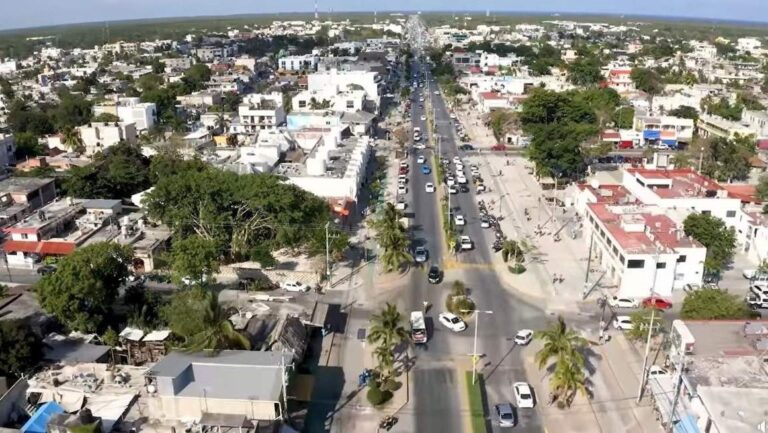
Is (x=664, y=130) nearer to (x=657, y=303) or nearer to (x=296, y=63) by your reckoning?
(x=657, y=303)

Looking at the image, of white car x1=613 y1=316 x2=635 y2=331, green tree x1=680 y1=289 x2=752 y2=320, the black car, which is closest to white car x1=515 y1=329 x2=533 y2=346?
white car x1=613 y1=316 x2=635 y2=331

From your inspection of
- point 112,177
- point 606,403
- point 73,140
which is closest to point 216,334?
point 606,403

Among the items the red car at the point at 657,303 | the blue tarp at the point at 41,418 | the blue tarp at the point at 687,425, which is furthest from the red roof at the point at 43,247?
the blue tarp at the point at 687,425

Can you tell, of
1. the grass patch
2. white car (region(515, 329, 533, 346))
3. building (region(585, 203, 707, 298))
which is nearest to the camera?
the grass patch

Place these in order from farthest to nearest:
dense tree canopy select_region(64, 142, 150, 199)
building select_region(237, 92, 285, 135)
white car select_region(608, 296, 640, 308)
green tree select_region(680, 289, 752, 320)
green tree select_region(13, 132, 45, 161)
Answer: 1. building select_region(237, 92, 285, 135)
2. green tree select_region(13, 132, 45, 161)
3. dense tree canopy select_region(64, 142, 150, 199)
4. white car select_region(608, 296, 640, 308)
5. green tree select_region(680, 289, 752, 320)

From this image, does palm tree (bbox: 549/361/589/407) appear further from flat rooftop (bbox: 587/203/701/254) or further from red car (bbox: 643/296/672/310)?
flat rooftop (bbox: 587/203/701/254)

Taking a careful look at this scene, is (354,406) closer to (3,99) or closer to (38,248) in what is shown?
(38,248)
